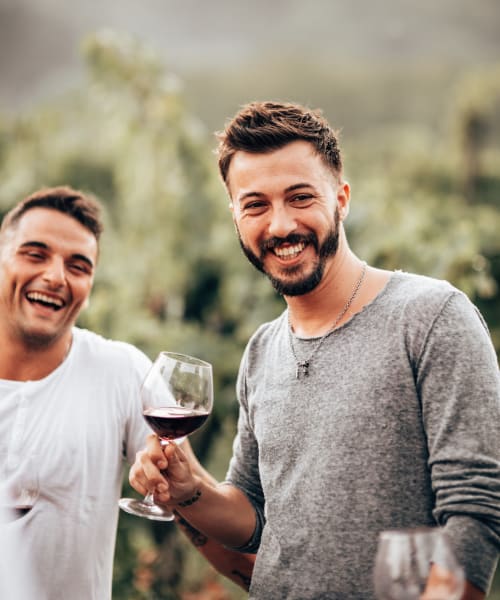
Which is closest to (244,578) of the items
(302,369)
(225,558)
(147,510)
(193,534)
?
(225,558)

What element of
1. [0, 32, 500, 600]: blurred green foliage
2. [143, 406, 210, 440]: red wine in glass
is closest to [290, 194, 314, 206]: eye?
[143, 406, 210, 440]: red wine in glass

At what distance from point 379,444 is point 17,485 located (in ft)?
3.23

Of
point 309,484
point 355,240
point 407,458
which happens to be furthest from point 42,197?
point 355,240

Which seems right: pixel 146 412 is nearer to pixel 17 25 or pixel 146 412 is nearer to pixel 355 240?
pixel 355 240

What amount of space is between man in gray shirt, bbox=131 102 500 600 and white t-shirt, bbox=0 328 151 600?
34cm

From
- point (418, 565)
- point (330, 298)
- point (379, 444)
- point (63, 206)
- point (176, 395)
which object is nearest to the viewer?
point (418, 565)

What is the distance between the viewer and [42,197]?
2.06m

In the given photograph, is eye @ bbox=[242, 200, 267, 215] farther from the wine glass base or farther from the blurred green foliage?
the blurred green foliage

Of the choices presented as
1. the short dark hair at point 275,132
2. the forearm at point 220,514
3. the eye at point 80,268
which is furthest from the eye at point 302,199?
the eye at point 80,268

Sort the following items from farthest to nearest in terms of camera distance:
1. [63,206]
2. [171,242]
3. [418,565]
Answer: [171,242], [63,206], [418,565]

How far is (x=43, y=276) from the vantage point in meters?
1.92

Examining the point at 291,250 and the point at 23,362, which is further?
the point at 23,362

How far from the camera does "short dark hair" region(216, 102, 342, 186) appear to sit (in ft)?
4.90

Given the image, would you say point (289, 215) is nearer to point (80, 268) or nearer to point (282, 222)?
point (282, 222)
